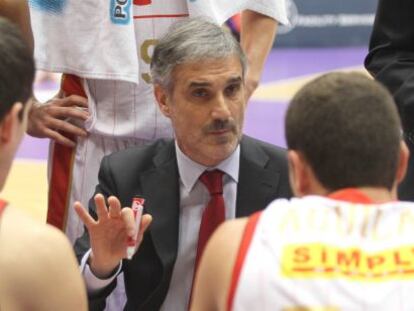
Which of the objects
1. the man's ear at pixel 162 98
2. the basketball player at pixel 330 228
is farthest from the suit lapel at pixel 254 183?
the basketball player at pixel 330 228

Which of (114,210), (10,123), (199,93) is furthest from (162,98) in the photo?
(10,123)

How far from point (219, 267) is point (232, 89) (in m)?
1.32

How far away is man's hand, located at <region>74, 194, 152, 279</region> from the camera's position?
9.04 feet

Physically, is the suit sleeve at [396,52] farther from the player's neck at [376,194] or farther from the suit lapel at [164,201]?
the player's neck at [376,194]

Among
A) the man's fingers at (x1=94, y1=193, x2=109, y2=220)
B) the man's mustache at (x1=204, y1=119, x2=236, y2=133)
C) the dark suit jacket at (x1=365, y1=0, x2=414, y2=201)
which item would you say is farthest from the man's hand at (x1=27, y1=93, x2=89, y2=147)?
the dark suit jacket at (x1=365, y1=0, x2=414, y2=201)

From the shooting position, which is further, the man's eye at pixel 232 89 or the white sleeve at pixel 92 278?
the man's eye at pixel 232 89

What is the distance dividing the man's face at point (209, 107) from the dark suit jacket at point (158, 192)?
103 mm

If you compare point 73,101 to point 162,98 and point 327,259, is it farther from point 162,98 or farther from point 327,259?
point 327,259

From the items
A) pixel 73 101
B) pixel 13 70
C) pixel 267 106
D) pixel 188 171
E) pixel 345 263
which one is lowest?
pixel 267 106

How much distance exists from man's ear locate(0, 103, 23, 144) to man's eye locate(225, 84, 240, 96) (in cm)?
118

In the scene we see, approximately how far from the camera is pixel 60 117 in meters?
3.61

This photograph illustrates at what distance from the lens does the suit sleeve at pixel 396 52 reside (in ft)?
9.91

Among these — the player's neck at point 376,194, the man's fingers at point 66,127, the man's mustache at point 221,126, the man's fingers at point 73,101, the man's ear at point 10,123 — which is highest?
the man's ear at point 10,123

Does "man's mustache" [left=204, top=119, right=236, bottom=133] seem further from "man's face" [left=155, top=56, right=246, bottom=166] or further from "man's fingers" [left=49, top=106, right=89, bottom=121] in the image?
"man's fingers" [left=49, top=106, right=89, bottom=121]
